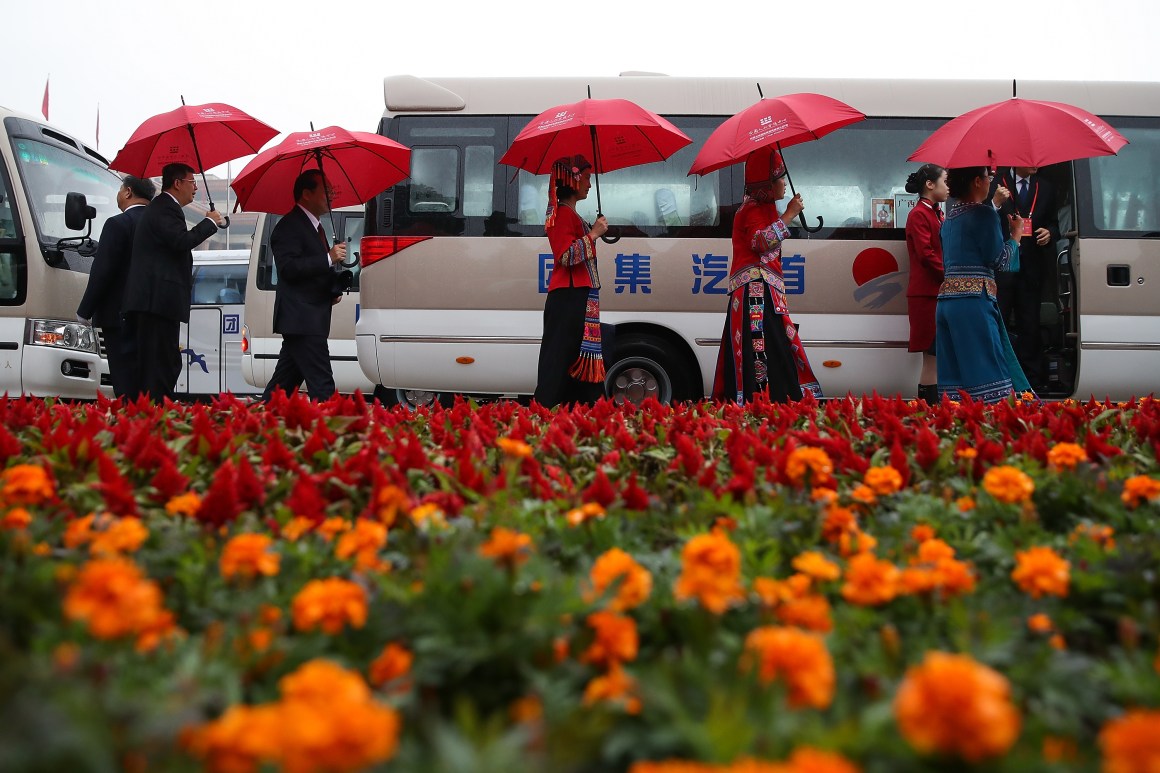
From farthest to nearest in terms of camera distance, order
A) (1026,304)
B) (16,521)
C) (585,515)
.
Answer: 1. (1026,304)
2. (585,515)
3. (16,521)

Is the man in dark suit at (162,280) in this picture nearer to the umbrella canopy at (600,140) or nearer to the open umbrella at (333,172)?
the open umbrella at (333,172)

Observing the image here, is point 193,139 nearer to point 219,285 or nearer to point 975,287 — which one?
point 975,287

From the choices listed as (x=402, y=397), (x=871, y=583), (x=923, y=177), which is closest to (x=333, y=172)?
(x=402, y=397)

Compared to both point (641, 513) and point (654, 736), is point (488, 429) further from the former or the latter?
point (654, 736)

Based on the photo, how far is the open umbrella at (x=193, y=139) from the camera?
6.61 meters

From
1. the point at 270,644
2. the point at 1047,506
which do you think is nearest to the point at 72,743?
the point at 270,644

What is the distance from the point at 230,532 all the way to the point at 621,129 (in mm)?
5447

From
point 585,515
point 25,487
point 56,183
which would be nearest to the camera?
point 25,487

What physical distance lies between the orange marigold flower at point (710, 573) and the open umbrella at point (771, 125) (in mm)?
4826

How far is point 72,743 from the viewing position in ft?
3.01

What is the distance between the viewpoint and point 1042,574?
1582 mm

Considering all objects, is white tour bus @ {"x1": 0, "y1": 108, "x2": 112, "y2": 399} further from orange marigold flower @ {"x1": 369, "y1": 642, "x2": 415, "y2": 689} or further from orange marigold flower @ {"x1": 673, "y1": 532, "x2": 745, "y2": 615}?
orange marigold flower @ {"x1": 673, "y1": 532, "x2": 745, "y2": 615}

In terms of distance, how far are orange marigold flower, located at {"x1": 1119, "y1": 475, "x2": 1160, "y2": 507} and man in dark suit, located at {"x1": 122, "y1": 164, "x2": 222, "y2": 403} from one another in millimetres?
5589

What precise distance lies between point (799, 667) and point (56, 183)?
9436mm
